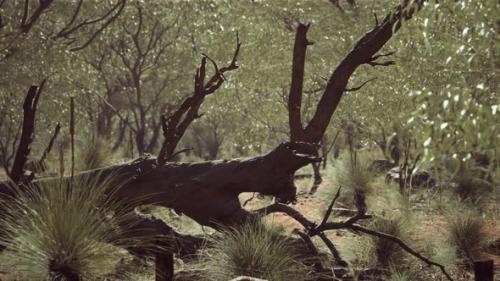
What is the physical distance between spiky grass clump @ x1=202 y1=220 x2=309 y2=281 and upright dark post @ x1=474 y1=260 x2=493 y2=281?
1.88 metres

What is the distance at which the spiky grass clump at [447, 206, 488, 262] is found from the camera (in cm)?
1071

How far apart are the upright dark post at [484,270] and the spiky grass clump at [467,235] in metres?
3.64

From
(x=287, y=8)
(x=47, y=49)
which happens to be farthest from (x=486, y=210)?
(x=47, y=49)

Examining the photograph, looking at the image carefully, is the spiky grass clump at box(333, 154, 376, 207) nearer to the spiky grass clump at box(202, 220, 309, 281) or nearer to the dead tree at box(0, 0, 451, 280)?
the dead tree at box(0, 0, 451, 280)

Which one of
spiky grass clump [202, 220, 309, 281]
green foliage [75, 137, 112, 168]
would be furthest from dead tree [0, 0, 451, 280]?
green foliage [75, 137, 112, 168]

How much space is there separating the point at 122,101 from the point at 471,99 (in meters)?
30.6

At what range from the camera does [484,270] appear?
7.04 metres

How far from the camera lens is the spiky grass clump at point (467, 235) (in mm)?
10711

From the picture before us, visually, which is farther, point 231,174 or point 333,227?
point 231,174

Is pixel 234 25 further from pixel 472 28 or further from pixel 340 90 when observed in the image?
pixel 472 28

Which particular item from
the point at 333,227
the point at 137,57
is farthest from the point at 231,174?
the point at 137,57

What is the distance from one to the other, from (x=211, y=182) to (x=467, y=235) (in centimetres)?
517

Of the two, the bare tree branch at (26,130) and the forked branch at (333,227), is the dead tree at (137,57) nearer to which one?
the bare tree branch at (26,130)

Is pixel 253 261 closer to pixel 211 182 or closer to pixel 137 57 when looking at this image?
pixel 211 182
